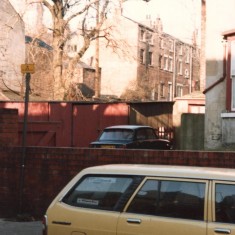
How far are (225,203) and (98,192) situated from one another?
1351mm

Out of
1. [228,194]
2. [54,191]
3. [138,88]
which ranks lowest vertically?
[54,191]

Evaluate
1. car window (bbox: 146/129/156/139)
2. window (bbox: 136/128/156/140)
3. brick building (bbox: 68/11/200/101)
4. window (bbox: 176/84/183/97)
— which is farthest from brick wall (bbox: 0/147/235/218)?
window (bbox: 176/84/183/97)

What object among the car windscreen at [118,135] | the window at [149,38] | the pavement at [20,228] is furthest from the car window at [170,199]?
the window at [149,38]

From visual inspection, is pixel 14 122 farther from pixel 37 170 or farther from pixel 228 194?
pixel 228 194

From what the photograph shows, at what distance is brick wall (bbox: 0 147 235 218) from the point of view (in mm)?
9250

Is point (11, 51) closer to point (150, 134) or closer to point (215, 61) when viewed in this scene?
point (150, 134)

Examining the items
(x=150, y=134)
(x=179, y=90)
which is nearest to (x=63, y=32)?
(x=150, y=134)

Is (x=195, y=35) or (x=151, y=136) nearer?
(x=151, y=136)

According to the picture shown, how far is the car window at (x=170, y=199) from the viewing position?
16.0 ft

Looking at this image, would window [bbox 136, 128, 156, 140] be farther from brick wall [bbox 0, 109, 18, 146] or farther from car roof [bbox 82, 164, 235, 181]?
car roof [bbox 82, 164, 235, 181]

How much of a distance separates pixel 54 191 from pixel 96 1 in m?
23.0

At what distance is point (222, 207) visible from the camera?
15.6 feet

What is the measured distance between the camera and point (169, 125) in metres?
23.0

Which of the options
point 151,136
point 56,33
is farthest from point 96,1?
point 151,136
